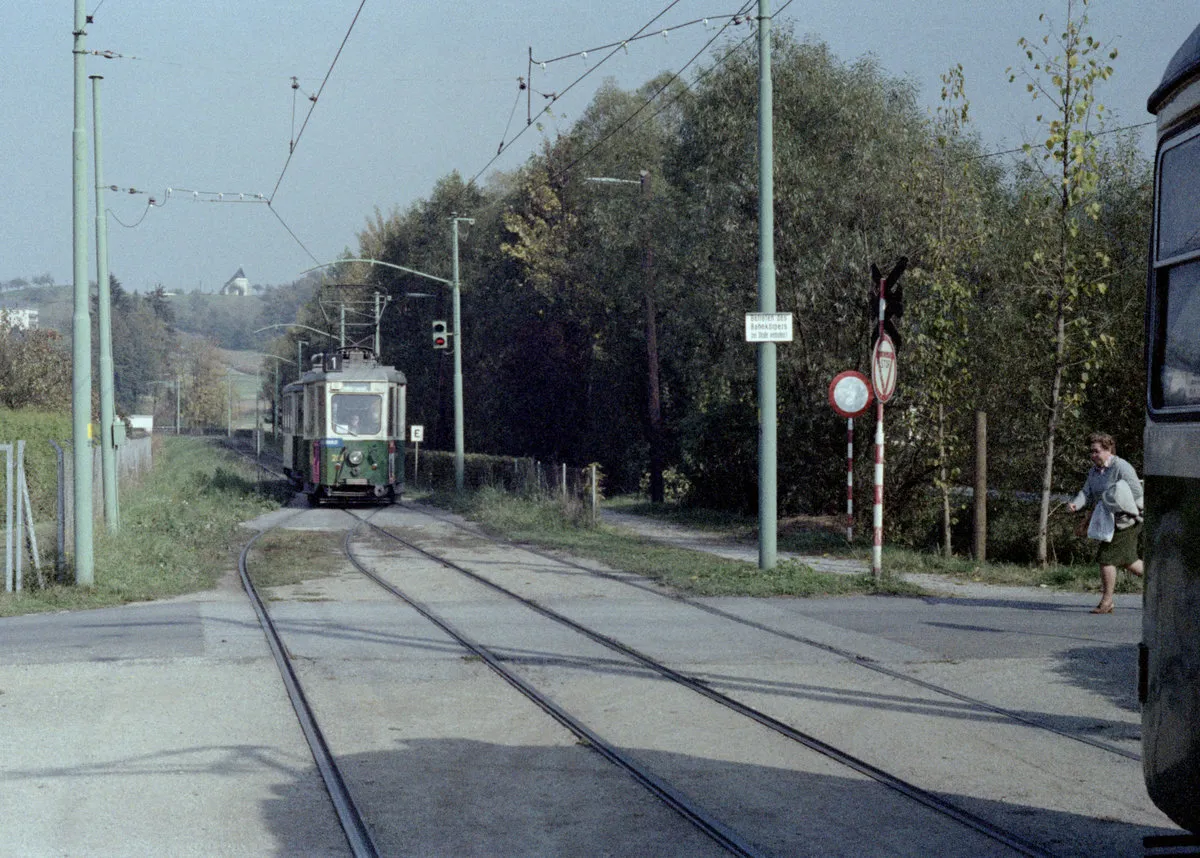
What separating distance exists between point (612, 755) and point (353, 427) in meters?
26.2

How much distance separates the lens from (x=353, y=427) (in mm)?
33219

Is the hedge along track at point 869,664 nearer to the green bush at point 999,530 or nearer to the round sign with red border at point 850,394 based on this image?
the round sign with red border at point 850,394

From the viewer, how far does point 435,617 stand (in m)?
13.7

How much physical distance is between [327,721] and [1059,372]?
477 inches

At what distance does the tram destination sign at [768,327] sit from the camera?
16562 millimetres

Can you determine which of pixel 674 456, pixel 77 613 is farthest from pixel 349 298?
pixel 77 613

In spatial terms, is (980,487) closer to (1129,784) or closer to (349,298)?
(1129,784)

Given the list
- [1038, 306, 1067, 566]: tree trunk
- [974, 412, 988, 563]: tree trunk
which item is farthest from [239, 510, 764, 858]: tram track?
[1038, 306, 1067, 566]: tree trunk

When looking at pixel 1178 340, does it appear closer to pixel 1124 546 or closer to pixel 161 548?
pixel 1124 546

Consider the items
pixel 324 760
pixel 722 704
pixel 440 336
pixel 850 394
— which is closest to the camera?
pixel 324 760

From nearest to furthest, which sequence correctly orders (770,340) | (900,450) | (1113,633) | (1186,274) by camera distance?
(1186,274) < (1113,633) < (770,340) < (900,450)

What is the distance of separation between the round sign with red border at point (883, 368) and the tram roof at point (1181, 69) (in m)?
10.1

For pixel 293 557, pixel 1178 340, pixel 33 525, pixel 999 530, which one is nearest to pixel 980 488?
pixel 999 530

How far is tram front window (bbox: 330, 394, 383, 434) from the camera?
3306cm
